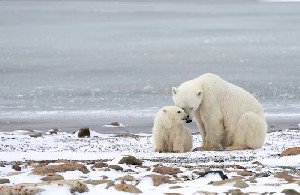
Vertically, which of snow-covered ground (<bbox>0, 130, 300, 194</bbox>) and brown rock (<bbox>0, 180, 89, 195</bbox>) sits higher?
brown rock (<bbox>0, 180, 89, 195</bbox>)

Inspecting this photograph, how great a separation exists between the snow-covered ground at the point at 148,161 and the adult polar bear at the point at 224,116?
359mm

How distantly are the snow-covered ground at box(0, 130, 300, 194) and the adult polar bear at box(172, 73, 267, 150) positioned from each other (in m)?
0.36

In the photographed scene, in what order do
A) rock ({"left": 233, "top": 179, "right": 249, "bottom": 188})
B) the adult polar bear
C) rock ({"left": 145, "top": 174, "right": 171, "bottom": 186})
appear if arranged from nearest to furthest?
rock ({"left": 233, "top": 179, "right": 249, "bottom": 188})
rock ({"left": 145, "top": 174, "right": 171, "bottom": 186})
the adult polar bear

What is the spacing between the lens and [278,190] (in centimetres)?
523

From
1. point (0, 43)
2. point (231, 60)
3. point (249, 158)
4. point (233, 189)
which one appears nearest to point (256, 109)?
point (249, 158)

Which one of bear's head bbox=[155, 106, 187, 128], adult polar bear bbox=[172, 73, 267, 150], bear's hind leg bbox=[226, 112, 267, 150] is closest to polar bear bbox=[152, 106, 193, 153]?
bear's head bbox=[155, 106, 187, 128]

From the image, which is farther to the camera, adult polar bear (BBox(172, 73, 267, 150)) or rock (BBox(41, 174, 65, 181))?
adult polar bear (BBox(172, 73, 267, 150))

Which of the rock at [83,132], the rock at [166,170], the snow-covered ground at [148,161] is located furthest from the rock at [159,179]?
the rock at [83,132]

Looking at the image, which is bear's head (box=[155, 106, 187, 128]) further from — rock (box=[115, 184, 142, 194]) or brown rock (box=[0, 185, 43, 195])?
brown rock (box=[0, 185, 43, 195])

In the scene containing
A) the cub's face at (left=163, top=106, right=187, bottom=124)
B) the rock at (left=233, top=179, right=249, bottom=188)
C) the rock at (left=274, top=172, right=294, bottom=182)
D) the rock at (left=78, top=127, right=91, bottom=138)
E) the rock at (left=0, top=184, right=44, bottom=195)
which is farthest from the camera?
the rock at (left=78, top=127, right=91, bottom=138)

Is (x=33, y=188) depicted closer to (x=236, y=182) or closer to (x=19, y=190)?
(x=19, y=190)

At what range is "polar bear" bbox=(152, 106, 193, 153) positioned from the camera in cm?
905

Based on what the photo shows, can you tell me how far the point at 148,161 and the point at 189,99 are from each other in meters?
1.98

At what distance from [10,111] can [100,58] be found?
50.1 ft
